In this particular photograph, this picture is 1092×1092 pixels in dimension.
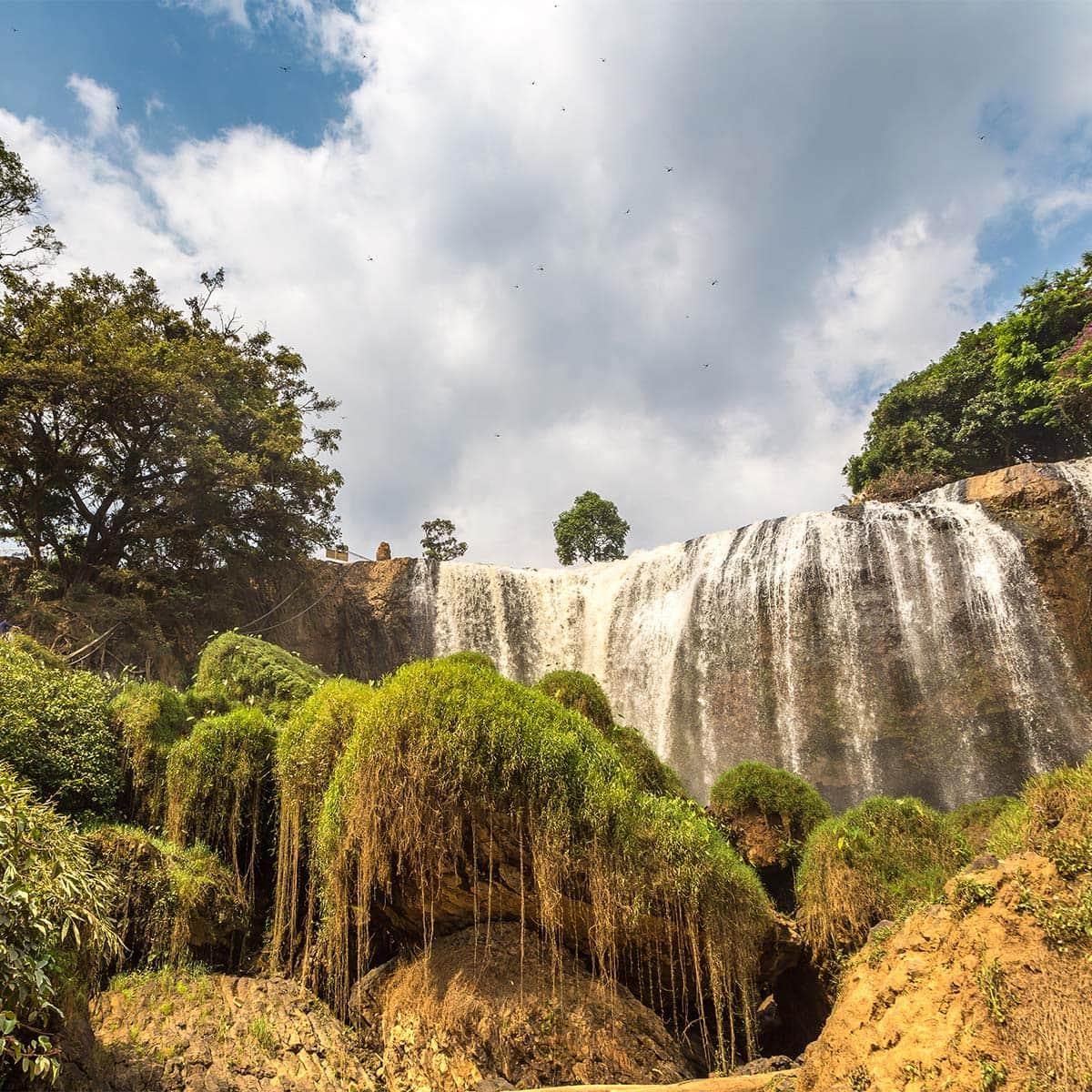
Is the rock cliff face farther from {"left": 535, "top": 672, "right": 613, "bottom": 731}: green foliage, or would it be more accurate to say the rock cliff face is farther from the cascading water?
{"left": 535, "top": 672, "right": 613, "bottom": 731}: green foliage

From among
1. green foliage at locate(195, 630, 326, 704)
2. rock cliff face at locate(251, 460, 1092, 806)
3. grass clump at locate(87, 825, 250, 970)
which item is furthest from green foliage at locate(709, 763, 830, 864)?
green foliage at locate(195, 630, 326, 704)

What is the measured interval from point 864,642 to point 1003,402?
1788cm

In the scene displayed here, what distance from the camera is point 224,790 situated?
9555 mm

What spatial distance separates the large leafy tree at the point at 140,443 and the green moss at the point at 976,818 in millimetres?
19700

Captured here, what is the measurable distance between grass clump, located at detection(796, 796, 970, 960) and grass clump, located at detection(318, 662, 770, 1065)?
1780 millimetres

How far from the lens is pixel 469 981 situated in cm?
755

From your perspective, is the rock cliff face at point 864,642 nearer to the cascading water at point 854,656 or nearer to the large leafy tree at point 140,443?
the cascading water at point 854,656

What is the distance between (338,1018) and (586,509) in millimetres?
39382

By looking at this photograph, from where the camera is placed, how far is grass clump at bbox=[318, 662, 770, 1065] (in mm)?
7055

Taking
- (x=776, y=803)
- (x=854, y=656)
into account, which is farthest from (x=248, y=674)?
(x=854, y=656)

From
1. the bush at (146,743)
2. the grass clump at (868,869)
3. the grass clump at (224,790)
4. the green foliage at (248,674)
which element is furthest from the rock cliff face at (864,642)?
the bush at (146,743)

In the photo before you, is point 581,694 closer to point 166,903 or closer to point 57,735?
point 166,903

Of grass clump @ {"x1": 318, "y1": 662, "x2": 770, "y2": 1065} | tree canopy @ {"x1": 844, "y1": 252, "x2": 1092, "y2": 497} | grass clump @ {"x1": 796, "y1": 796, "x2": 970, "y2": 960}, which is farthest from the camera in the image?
tree canopy @ {"x1": 844, "y1": 252, "x2": 1092, "y2": 497}

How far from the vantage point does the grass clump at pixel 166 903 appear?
777 centimetres
